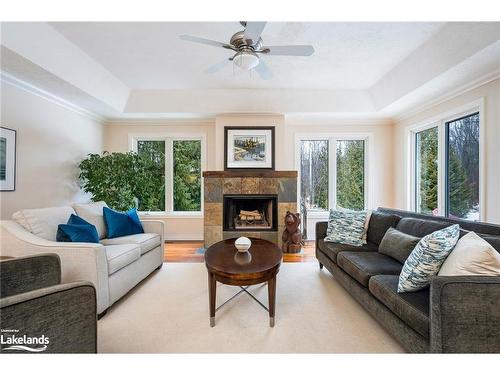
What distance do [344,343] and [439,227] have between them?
1296 mm

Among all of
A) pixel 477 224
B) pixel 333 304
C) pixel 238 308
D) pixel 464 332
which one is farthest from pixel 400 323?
pixel 238 308

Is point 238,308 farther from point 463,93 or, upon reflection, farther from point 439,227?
point 463,93

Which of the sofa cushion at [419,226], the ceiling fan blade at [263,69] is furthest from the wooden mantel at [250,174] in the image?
the sofa cushion at [419,226]

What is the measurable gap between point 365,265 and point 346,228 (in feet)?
2.67

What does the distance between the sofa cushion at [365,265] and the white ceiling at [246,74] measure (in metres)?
2.19

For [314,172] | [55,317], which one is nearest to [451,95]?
[314,172]

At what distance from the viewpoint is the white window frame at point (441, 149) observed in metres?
2.69

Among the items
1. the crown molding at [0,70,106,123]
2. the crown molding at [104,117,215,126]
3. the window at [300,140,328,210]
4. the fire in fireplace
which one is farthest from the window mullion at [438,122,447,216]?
the crown molding at [0,70,106,123]

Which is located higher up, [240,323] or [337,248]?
[337,248]

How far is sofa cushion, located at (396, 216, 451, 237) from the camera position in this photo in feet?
6.62

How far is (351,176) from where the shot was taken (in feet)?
15.0

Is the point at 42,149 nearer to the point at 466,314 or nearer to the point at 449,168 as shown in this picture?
the point at 466,314

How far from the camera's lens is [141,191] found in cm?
393

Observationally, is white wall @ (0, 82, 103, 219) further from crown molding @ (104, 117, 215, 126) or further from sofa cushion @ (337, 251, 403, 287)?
sofa cushion @ (337, 251, 403, 287)
